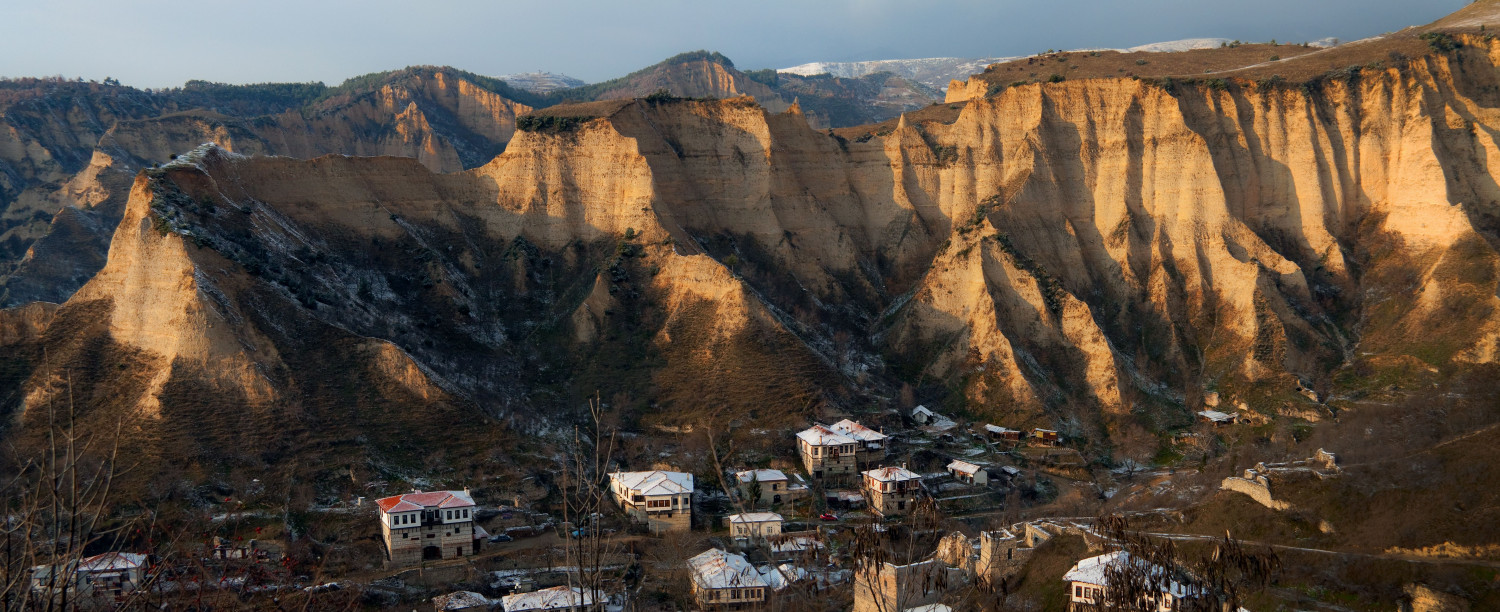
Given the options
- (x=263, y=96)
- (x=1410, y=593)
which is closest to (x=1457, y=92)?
(x=1410, y=593)

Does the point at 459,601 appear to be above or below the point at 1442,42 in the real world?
below

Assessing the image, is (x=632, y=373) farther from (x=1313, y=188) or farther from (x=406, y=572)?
(x=1313, y=188)

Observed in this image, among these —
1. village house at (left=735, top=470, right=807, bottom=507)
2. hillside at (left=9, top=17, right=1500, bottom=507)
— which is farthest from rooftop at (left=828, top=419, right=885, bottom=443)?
village house at (left=735, top=470, right=807, bottom=507)

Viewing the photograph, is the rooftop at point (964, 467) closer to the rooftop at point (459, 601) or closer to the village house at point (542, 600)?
the village house at point (542, 600)

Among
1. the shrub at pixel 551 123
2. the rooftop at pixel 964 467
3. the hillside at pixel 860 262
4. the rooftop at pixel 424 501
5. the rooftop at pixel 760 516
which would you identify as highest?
the shrub at pixel 551 123

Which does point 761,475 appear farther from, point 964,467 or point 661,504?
point 964,467

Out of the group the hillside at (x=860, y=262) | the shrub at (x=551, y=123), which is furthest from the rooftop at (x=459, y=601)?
the shrub at (x=551, y=123)

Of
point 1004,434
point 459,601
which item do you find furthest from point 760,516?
point 1004,434
